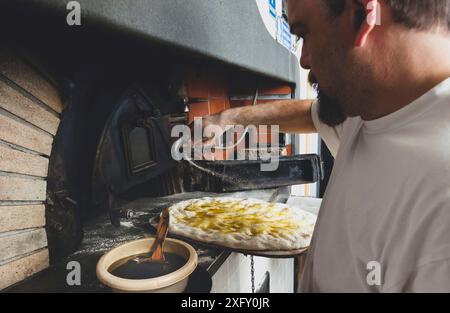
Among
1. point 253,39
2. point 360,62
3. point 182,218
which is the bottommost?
point 182,218

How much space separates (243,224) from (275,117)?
0.85 metres

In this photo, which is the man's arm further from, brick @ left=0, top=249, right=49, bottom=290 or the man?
brick @ left=0, top=249, right=49, bottom=290

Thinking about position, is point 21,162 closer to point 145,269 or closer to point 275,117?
point 145,269

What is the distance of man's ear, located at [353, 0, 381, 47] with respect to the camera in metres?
0.99

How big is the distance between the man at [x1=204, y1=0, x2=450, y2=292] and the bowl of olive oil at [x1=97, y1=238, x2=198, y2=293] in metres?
0.52

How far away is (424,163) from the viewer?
0.84m

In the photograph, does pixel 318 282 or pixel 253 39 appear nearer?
pixel 318 282

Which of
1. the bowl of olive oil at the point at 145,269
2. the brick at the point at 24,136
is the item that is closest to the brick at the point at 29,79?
the brick at the point at 24,136

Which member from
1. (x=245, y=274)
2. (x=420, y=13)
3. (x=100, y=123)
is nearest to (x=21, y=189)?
(x=100, y=123)

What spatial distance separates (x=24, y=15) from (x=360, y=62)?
1016 mm

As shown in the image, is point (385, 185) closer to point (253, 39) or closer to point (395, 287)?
point (395, 287)

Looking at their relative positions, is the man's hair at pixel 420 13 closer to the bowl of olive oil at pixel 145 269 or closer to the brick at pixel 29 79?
the bowl of olive oil at pixel 145 269

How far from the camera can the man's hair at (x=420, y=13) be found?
0.96 meters
